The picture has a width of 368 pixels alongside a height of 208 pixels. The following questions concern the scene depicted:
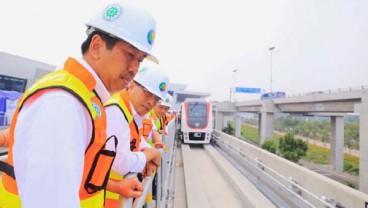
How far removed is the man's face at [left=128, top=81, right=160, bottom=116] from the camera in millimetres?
2594

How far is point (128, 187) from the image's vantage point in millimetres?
1312

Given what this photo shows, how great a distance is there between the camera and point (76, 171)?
787 mm

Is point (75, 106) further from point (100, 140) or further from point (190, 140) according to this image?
point (190, 140)

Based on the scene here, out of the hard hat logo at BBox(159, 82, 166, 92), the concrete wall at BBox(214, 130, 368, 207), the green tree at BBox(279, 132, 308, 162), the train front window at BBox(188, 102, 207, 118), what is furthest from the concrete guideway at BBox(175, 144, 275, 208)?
the green tree at BBox(279, 132, 308, 162)

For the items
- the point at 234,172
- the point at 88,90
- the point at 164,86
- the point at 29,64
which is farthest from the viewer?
the point at 29,64

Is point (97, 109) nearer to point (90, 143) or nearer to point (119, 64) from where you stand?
point (90, 143)

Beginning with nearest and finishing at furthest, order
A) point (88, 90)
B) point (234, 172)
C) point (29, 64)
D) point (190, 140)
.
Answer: point (88, 90), point (234, 172), point (190, 140), point (29, 64)

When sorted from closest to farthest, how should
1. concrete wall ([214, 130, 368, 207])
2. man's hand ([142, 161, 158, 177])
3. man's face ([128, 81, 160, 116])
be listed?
man's hand ([142, 161, 158, 177])
man's face ([128, 81, 160, 116])
concrete wall ([214, 130, 368, 207])

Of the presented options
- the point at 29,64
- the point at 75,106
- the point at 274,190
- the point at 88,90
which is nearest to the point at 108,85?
the point at 88,90

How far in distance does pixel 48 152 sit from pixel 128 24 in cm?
75

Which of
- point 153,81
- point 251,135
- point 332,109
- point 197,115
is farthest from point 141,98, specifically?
point 251,135

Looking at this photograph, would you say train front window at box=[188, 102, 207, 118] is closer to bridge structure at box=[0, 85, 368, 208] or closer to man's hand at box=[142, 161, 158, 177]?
bridge structure at box=[0, 85, 368, 208]

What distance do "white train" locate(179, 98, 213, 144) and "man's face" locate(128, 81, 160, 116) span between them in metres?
11.6

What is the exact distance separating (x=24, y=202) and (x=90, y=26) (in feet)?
2.60
